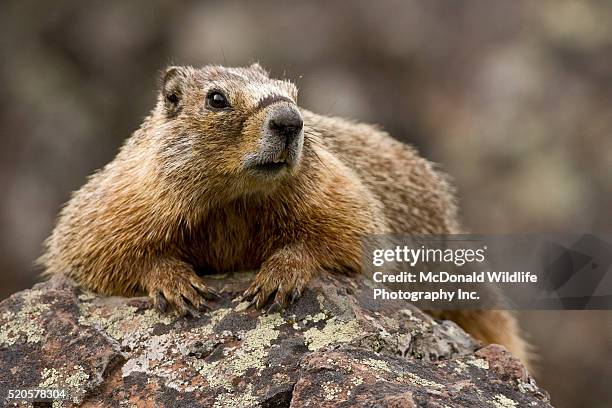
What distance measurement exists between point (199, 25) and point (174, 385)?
40.6 ft

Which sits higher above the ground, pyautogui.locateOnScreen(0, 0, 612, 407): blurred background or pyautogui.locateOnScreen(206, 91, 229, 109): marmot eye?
pyautogui.locateOnScreen(0, 0, 612, 407): blurred background

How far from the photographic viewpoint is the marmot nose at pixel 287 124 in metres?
6.32

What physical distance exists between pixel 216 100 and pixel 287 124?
0.89 m

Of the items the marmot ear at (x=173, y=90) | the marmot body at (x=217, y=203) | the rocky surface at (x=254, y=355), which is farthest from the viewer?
the marmot ear at (x=173, y=90)

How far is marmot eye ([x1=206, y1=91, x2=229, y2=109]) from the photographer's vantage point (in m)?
6.95

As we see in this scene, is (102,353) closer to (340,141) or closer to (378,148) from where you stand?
(340,141)

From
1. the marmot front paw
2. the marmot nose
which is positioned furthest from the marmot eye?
the marmot front paw

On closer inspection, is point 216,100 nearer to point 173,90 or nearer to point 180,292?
point 173,90

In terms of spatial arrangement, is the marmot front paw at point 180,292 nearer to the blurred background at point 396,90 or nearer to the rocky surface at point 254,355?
the rocky surface at point 254,355

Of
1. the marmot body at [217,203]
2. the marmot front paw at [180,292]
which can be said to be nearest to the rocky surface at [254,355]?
the marmot front paw at [180,292]

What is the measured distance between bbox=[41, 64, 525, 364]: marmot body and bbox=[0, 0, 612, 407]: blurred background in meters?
6.64

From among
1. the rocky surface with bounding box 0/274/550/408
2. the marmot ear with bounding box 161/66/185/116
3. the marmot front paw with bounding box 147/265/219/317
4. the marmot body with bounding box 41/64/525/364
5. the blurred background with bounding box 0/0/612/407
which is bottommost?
the rocky surface with bounding box 0/274/550/408

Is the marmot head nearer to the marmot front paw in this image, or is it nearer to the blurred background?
the marmot front paw

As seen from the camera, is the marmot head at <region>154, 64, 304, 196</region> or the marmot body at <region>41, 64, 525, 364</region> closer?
the marmot head at <region>154, 64, 304, 196</region>
